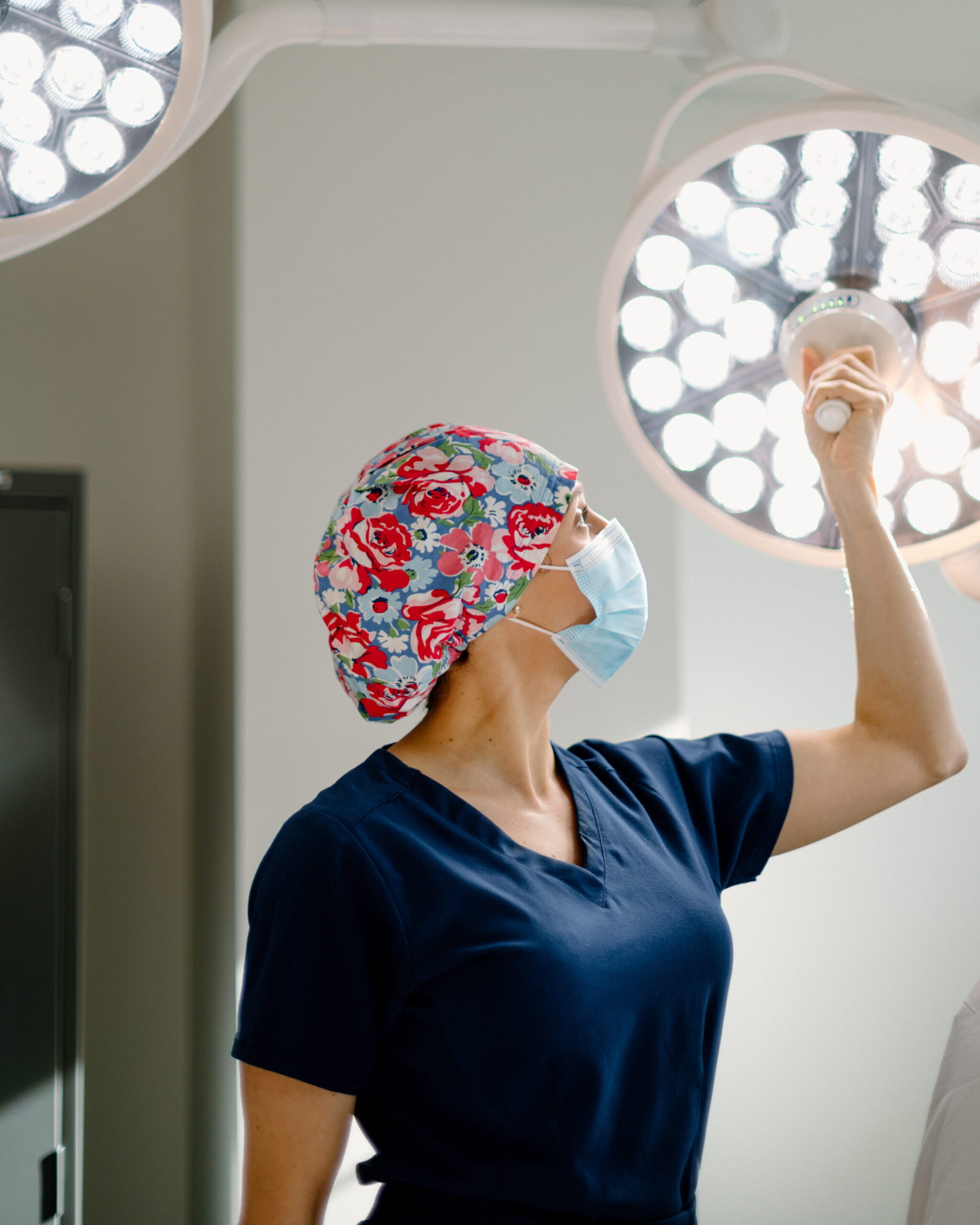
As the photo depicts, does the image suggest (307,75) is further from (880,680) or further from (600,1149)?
(600,1149)

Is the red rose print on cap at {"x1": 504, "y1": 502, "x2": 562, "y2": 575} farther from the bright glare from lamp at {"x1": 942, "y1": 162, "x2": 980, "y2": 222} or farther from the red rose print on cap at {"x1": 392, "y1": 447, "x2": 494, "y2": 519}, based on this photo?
the bright glare from lamp at {"x1": 942, "y1": 162, "x2": 980, "y2": 222}

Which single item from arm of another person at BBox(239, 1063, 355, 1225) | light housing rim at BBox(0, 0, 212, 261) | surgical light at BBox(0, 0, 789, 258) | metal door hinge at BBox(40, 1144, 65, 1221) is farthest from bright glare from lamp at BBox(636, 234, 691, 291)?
metal door hinge at BBox(40, 1144, 65, 1221)

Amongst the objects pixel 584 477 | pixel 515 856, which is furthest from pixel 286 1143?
pixel 584 477

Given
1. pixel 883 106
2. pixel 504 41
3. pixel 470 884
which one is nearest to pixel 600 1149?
pixel 470 884

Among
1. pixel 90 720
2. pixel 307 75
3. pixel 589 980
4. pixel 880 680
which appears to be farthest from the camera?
pixel 90 720

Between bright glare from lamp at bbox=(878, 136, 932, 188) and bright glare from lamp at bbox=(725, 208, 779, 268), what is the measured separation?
114 mm

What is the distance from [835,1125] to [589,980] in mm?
1734

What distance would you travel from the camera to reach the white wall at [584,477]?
2.06 m

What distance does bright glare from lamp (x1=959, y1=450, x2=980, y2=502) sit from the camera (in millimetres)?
1141

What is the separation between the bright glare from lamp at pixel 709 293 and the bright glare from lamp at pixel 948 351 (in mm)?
202

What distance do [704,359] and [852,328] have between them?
0.49 ft

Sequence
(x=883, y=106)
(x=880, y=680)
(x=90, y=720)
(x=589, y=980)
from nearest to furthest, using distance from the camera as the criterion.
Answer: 1. (x=883, y=106)
2. (x=589, y=980)
3. (x=880, y=680)
4. (x=90, y=720)

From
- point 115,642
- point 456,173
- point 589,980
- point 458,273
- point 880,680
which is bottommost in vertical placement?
point 589,980

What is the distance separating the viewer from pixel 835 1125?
2473mm
